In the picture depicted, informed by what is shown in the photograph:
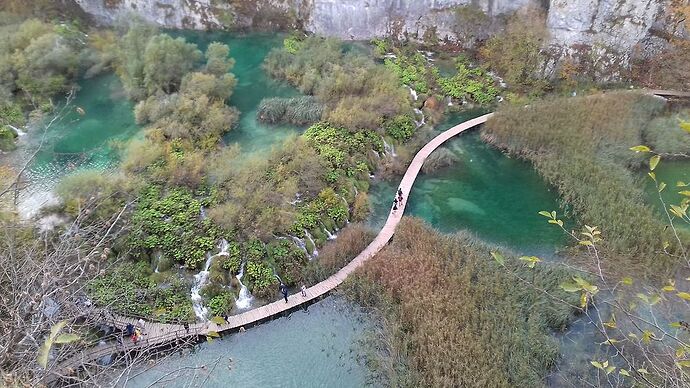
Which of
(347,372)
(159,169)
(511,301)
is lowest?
(347,372)

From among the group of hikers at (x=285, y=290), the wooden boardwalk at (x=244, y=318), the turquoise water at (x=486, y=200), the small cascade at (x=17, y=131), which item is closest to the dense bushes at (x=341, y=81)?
the turquoise water at (x=486, y=200)

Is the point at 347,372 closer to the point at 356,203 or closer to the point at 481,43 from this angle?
the point at 356,203

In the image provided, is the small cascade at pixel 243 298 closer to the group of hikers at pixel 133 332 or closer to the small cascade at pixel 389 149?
the group of hikers at pixel 133 332

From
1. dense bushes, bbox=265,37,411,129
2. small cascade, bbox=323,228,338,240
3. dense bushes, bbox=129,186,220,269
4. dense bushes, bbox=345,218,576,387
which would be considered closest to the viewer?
dense bushes, bbox=345,218,576,387

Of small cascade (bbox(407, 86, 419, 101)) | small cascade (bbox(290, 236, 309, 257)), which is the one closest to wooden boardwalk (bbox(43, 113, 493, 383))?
small cascade (bbox(290, 236, 309, 257))

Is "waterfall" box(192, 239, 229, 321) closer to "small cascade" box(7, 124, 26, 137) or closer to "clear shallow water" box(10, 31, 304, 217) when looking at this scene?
"clear shallow water" box(10, 31, 304, 217)

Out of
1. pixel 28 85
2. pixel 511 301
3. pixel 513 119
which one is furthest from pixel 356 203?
pixel 28 85

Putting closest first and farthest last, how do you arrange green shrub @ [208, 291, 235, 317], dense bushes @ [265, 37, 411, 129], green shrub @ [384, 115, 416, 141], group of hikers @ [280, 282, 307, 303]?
green shrub @ [208, 291, 235, 317], group of hikers @ [280, 282, 307, 303], dense bushes @ [265, 37, 411, 129], green shrub @ [384, 115, 416, 141]

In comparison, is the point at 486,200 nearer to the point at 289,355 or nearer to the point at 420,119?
the point at 420,119
